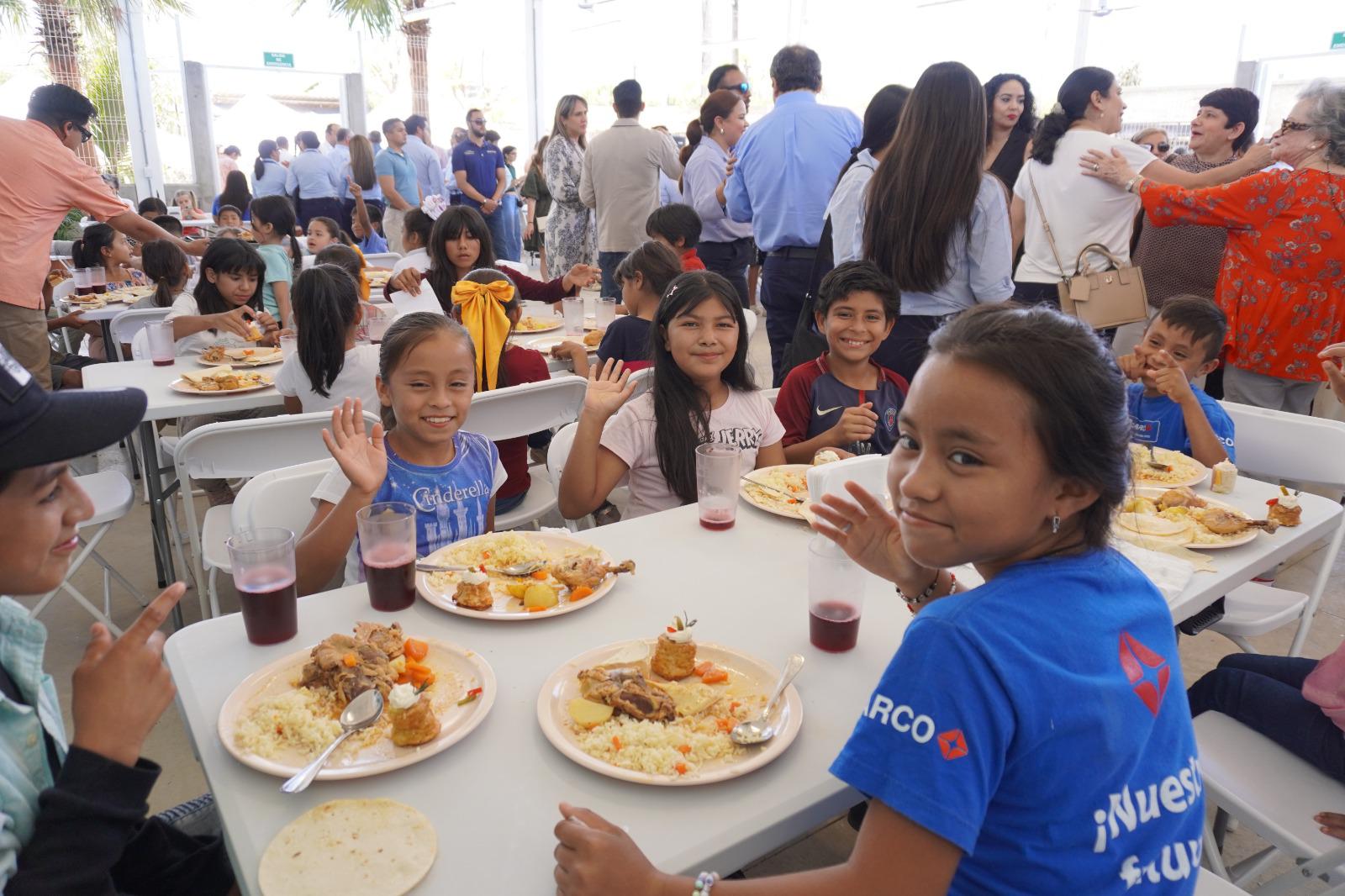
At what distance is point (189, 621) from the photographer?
3.34 m

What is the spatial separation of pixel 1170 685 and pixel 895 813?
0.40 m

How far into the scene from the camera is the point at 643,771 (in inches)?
44.0

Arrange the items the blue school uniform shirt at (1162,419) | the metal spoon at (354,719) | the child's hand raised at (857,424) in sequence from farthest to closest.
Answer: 1. the blue school uniform shirt at (1162,419)
2. the child's hand raised at (857,424)
3. the metal spoon at (354,719)

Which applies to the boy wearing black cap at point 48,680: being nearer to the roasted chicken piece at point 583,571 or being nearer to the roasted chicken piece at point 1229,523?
the roasted chicken piece at point 583,571

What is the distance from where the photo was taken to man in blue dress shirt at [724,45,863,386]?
4547 mm

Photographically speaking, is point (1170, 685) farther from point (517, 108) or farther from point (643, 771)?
point (517, 108)

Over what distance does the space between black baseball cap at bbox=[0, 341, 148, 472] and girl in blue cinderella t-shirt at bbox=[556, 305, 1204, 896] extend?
712 millimetres

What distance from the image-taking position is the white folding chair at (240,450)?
2.46 metres

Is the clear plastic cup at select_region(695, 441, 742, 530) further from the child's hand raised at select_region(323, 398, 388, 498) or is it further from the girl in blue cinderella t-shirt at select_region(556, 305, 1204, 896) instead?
the girl in blue cinderella t-shirt at select_region(556, 305, 1204, 896)

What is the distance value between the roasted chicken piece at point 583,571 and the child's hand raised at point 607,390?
691 millimetres

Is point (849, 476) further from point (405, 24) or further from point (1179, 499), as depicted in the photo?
point (405, 24)

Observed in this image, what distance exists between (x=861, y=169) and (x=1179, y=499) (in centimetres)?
199

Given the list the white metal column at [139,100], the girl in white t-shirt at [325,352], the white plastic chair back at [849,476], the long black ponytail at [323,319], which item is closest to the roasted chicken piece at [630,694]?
the white plastic chair back at [849,476]

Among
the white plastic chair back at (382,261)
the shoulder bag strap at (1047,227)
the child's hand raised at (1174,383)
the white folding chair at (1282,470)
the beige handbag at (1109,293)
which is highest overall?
the shoulder bag strap at (1047,227)
